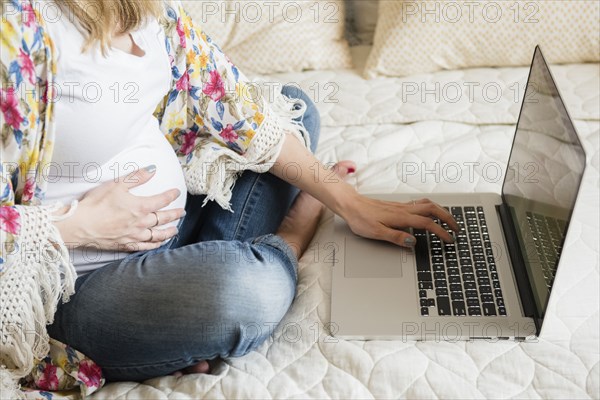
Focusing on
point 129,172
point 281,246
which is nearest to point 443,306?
point 281,246

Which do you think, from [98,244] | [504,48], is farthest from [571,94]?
[98,244]

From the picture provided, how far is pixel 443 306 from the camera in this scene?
102cm

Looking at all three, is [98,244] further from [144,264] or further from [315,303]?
[315,303]

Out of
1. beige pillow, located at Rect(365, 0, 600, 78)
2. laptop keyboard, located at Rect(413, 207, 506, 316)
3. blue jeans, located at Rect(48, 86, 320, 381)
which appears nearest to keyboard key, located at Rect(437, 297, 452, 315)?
laptop keyboard, located at Rect(413, 207, 506, 316)

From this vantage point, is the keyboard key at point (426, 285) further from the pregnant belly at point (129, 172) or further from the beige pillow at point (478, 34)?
the beige pillow at point (478, 34)

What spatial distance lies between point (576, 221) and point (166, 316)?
0.69 m

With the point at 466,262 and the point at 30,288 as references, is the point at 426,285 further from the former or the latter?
the point at 30,288

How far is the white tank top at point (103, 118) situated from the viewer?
3.19 feet

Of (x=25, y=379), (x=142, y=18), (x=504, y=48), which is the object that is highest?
(x=142, y=18)

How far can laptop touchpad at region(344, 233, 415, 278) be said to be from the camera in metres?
1.09

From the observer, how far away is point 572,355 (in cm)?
96

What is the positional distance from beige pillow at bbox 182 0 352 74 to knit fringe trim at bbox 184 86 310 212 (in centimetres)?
47

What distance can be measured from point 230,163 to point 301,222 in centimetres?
16

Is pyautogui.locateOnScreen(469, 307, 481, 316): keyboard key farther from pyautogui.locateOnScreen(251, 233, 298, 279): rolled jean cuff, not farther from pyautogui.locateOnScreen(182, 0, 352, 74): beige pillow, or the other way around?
pyautogui.locateOnScreen(182, 0, 352, 74): beige pillow
